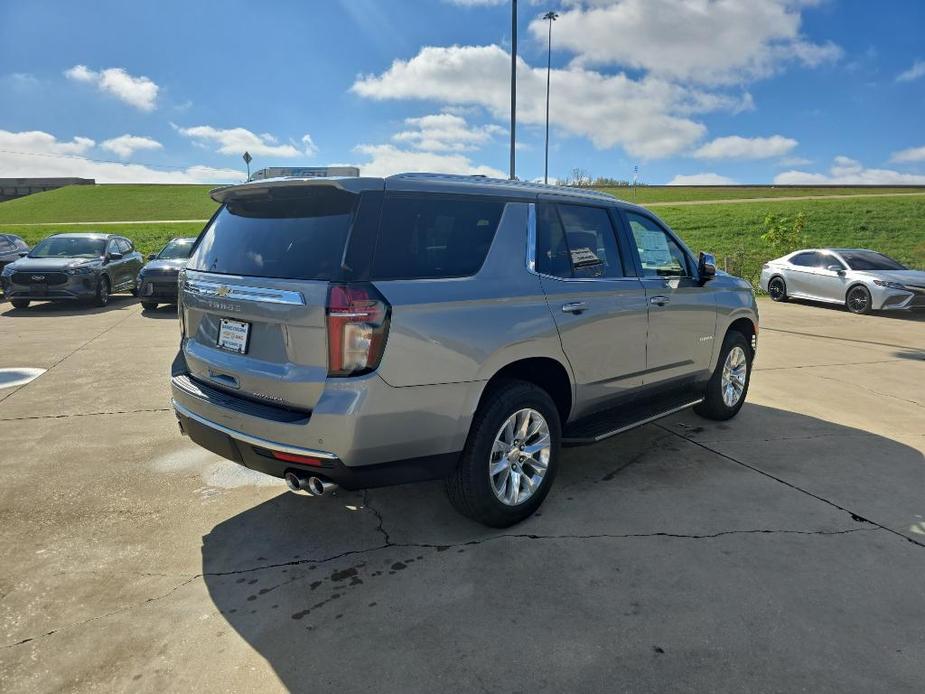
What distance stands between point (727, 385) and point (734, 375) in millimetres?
149

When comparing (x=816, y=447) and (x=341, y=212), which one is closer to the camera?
(x=341, y=212)

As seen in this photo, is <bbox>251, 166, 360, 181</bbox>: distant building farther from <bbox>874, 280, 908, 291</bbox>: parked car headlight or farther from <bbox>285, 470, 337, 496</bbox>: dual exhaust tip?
<bbox>874, 280, 908, 291</bbox>: parked car headlight

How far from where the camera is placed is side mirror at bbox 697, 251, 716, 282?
5.03 meters

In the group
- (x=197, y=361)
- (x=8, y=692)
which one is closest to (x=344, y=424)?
(x=197, y=361)

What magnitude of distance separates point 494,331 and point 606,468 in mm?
1807

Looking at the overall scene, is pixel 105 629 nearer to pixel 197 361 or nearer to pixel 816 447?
pixel 197 361

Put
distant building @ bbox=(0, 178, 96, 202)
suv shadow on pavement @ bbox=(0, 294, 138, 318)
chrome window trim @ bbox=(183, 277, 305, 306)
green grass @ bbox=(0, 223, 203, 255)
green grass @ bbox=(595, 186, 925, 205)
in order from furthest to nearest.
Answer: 1. distant building @ bbox=(0, 178, 96, 202)
2. green grass @ bbox=(595, 186, 925, 205)
3. green grass @ bbox=(0, 223, 203, 255)
4. suv shadow on pavement @ bbox=(0, 294, 138, 318)
5. chrome window trim @ bbox=(183, 277, 305, 306)

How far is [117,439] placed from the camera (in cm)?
512

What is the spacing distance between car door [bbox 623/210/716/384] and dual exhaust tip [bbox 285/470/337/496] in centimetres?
253

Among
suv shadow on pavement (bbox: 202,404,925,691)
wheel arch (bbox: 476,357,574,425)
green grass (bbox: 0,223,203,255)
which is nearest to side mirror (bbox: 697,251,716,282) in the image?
suv shadow on pavement (bbox: 202,404,925,691)

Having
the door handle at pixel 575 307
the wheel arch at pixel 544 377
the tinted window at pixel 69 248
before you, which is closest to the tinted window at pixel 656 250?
the door handle at pixel 575 307

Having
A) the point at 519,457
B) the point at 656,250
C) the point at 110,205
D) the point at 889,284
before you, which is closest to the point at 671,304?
the point at 656,250

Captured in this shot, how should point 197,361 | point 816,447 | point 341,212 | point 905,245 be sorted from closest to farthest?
A: point 341,212 < point 197,361 < point 816,447 < point 905,245

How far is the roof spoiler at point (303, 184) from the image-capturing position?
120 inches
